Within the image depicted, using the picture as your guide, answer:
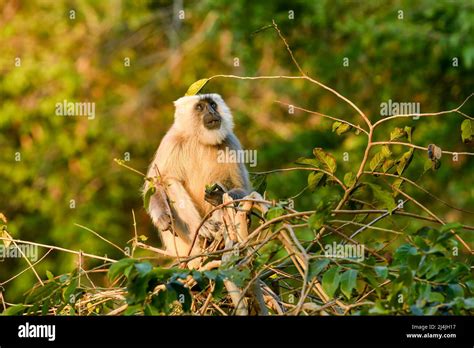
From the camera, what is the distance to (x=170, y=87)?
16.7 meters

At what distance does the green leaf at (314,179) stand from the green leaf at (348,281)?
102cm

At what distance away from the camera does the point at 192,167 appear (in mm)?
6895

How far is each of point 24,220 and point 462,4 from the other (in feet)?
24.3

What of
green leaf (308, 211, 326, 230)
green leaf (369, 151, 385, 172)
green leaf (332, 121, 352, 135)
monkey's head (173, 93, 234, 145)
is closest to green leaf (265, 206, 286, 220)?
green leaf (308, 211, 326, 230)

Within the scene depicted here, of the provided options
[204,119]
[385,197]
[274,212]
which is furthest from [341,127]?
[204,119]

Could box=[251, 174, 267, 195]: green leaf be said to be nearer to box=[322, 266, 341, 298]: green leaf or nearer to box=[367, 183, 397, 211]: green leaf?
box=[367, 183, 397, 211]: green leaf

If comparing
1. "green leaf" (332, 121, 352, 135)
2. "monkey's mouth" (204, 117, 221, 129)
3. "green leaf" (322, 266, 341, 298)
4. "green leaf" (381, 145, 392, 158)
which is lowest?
"green leaf" (322, 266, 341, 298)

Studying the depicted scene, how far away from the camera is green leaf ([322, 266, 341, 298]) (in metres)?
3.70

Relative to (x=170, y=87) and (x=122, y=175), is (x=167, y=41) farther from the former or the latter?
(x=122, y=175)

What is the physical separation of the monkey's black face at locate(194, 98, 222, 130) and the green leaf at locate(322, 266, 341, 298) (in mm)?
3333

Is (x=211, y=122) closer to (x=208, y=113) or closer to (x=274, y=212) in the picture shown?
(x=208, y=113)

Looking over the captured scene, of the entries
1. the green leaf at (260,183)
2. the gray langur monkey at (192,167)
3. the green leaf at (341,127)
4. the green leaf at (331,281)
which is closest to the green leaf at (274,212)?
the green leaf at (331,281)

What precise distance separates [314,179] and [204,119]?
246 centimetres
